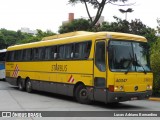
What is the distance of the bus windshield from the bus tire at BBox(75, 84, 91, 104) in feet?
6.96

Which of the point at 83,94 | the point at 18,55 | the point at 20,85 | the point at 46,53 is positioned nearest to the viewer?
the point at 83,94

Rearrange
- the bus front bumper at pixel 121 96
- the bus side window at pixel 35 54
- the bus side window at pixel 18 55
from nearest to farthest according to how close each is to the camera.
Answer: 1. the bus front bumper at pixel 121 96
2. the bus side window at pixel 35 54
3. the bus side window at pixel 18 55

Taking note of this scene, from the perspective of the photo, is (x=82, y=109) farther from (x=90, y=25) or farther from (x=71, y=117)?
(x=90, y=25)

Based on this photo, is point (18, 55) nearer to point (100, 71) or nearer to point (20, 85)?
point (20, 85)

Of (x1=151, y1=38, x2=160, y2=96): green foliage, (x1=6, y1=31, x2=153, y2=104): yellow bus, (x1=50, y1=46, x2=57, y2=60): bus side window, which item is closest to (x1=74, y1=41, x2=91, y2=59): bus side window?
(x1=6, y1=31, x2=153, y2=104): yellow bus

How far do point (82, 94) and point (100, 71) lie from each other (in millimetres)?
1934

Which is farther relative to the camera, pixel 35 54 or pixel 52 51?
pixel 35 54

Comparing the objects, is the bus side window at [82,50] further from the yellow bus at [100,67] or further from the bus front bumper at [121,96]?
the bus front bumper at [121,96]

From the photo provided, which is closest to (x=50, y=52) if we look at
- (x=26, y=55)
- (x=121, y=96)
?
(x=26, y=55)

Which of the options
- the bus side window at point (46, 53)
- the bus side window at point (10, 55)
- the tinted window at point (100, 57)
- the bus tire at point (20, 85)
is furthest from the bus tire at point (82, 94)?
the bus side window at point (10, 55)

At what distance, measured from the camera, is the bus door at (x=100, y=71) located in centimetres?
1449

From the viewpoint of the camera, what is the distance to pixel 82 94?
16.2 m

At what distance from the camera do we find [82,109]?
14.2 m

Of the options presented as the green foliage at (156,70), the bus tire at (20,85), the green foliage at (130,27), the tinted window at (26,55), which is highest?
the green foliage at (130,27)
